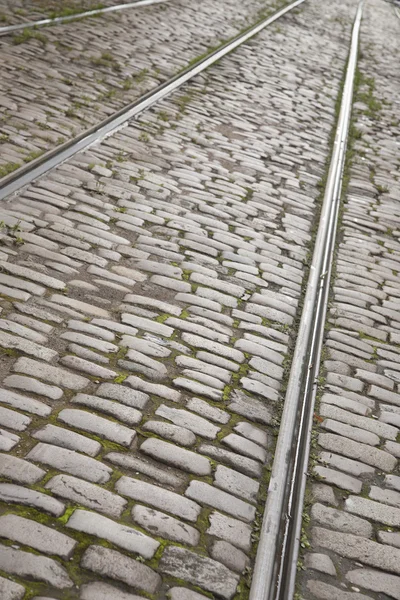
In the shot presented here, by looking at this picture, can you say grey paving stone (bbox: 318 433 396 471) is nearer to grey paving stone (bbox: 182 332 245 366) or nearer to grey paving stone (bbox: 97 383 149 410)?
grey paving stone (bbox: 182 332 245 366)

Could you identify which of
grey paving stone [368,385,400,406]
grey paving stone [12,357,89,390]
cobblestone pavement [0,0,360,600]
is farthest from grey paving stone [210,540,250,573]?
grey paving stone [368,385,400,406]

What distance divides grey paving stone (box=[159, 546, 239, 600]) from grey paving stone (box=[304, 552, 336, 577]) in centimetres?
34

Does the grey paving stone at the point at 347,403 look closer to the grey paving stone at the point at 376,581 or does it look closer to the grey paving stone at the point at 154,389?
the grey paving stone at the point at 154,389

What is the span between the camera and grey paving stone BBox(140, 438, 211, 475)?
3.39 m

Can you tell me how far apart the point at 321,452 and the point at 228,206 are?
11.1 ft

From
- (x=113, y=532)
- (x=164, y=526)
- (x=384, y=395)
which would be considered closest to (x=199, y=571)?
(x=164, y=526)

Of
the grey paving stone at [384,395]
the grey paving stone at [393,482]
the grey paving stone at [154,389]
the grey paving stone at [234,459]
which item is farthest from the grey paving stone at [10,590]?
the grey paving stone at [384,395]

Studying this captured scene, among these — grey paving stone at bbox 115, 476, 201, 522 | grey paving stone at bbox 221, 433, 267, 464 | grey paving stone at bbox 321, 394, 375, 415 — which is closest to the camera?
grey paving stone at bbox 115, 476, 201, 522

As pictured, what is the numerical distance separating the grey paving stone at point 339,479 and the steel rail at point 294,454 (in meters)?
0.10

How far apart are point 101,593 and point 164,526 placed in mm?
468

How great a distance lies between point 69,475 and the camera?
10.3 ft

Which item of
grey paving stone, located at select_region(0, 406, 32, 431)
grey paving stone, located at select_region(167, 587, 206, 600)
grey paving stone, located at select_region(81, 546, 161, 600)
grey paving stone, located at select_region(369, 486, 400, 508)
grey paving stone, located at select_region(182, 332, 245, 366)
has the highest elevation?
grey paving stone, located at select_region(182, 332, 245, 366)

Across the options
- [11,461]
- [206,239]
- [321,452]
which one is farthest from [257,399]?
[206,239]

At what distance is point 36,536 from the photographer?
2.78 meters
